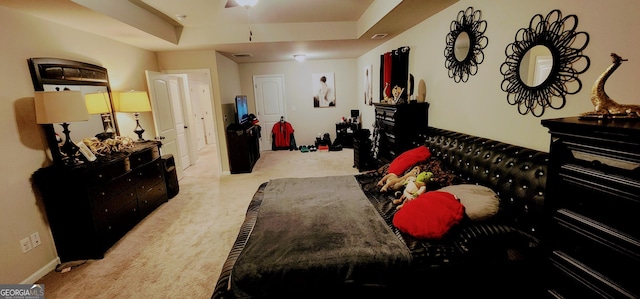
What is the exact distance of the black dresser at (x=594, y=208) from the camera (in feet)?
3.04

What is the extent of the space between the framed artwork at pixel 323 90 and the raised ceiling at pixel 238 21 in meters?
1.93

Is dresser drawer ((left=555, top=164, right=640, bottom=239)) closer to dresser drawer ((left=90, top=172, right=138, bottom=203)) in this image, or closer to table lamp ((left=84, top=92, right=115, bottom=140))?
dresser drawer ((left=90, top=172, right=138, bottom=203))

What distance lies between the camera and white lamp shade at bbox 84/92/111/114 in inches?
121

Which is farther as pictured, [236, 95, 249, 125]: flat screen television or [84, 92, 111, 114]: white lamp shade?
[236, 95, 249, 125]: flat screen television

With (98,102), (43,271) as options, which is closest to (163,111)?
(98,102)

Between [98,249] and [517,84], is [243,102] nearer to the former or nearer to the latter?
[98,249]

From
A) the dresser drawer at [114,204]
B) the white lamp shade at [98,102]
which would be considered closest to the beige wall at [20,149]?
the dresser drawer at [114,204]

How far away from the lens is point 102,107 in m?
3.26

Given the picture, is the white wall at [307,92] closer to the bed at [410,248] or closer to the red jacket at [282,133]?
the red jacket at [282,133]

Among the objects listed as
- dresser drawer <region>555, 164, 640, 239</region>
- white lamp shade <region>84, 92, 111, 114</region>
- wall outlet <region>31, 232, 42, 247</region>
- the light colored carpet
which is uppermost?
white lamp shade <region>84, 92, 111, 114</region>

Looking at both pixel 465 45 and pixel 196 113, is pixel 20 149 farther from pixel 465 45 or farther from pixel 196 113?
pixel 196 113

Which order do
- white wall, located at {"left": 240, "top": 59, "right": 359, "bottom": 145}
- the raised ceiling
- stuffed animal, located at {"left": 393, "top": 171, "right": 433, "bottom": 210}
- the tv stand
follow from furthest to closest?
white wall, located at {"left": 240, "top": 59, "right": 359, "bottom": 145} → the tv stand → the raised ceiling → stuffed animal, located at {"left": 393, "top": 171, "right": 433, "bottom": 210}

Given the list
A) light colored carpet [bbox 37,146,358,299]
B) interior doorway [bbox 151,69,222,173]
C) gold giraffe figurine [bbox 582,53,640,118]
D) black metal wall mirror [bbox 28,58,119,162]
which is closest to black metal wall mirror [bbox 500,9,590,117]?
gold giraffe figurine [bbox 582,53,640,118]

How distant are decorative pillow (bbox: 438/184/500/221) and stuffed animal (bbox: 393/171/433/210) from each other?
271mm
